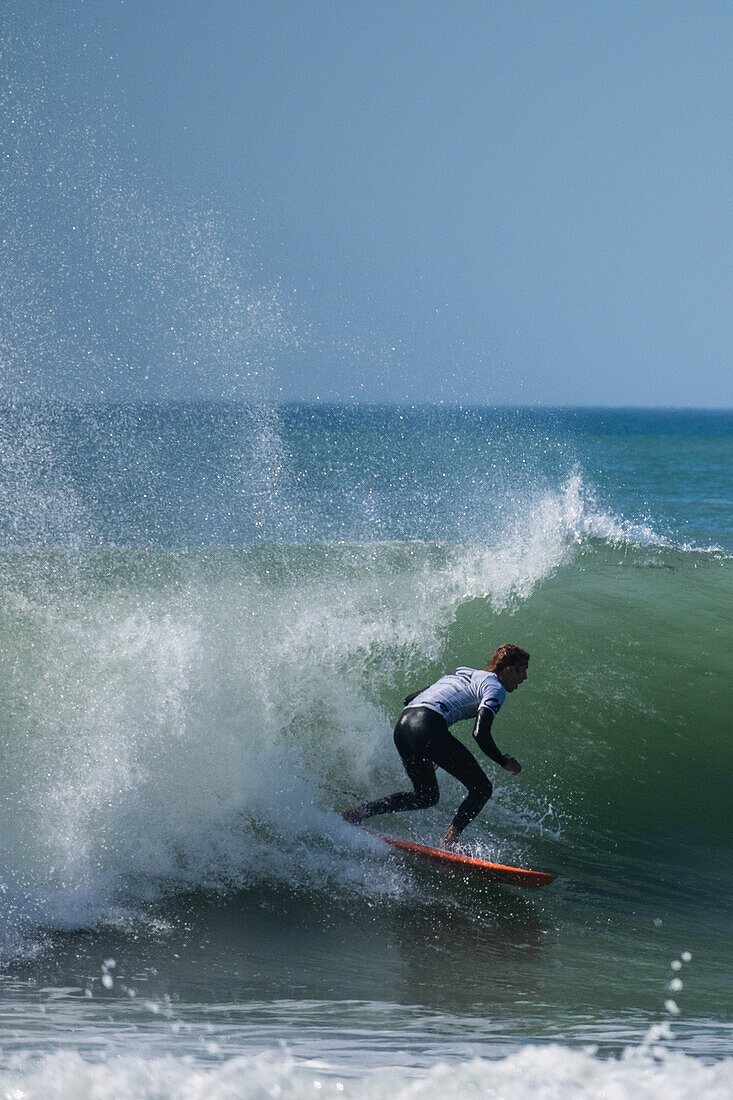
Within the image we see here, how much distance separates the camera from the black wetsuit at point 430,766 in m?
5.20

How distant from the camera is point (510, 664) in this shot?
520cm

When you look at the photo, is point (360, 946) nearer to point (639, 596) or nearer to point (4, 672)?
point (4, 672)

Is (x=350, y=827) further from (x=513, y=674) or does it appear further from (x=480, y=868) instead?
(x=513, y=674)

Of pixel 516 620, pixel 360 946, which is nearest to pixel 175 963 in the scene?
pixel 360 946

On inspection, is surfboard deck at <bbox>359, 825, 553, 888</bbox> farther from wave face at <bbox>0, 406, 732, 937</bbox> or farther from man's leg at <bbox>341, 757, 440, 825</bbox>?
wave face at <bbox>0, 406, 732, 937</bbox>

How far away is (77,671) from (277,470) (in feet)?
77.3

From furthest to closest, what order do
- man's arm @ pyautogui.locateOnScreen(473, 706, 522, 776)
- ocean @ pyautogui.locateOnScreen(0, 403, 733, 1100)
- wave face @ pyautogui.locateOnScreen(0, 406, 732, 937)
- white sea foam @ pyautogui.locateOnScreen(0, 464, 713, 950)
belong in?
wave face @ pyautogui.locateOnScreen(0, 406, 732, 937) < man's arm @ pyautogui.locateOnScreen(473, 706, 522, 776) < white sea foam @ pyautogui.locateOnScreen(0, 464, 713, 950) < ocean @ pyautogui.locateOnScreen(0, 403, 733, 1100)

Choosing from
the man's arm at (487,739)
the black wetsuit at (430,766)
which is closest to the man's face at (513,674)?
the man's arm at (487,739)

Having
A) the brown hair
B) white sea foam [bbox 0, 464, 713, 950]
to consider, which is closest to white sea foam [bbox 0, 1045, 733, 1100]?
white sea foam [bbox 0, 464, 713, 950]

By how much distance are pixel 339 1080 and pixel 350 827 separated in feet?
8.52

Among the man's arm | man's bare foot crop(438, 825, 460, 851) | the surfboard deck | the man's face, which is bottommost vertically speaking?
the surfboard deck

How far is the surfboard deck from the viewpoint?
5.03 m

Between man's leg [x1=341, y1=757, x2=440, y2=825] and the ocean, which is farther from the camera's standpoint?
man's leg [x1=341, y1=757, x2=440, y2=825]

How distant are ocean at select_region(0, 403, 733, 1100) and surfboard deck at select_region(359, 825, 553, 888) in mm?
74
